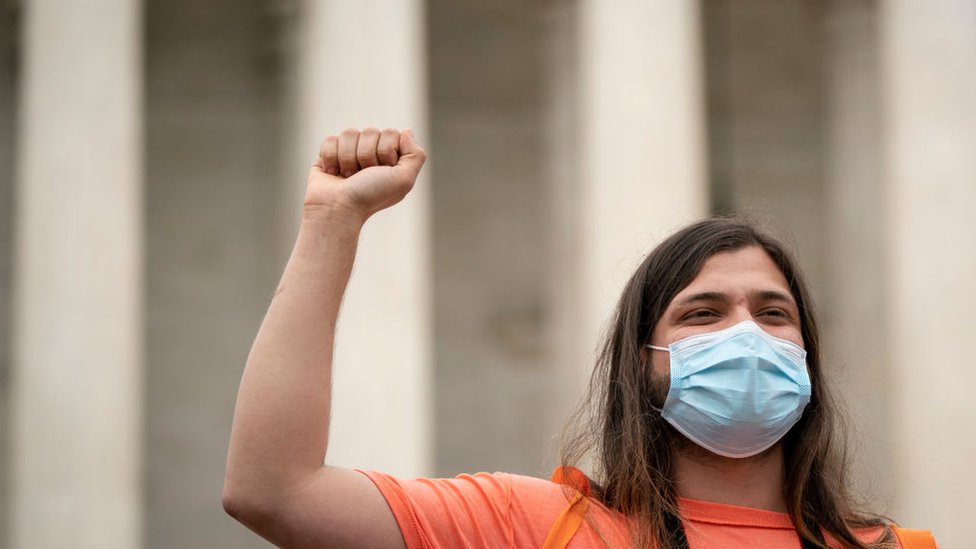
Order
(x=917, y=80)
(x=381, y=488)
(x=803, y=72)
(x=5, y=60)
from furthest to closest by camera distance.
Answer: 1. (x=803, y=72)
2. (x=5, y=60)
3. (x=917, y=80)
4. (x=381, y=488)

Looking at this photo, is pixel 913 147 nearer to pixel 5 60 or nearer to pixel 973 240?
pixel 973 240

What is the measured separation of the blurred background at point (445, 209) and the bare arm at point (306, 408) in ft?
42.8

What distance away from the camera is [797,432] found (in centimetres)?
774

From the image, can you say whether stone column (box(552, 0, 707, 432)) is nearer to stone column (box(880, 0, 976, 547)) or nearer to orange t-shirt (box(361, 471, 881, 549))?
stone column (box(880, 0, 976, 547))

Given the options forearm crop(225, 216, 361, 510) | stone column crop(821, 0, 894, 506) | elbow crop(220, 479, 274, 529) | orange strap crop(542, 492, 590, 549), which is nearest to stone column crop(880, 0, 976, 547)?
stone column crop(821, 0, 894, 506)

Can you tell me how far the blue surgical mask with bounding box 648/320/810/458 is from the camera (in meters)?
7.21

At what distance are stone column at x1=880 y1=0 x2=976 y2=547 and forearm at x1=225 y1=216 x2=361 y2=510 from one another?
23569mm

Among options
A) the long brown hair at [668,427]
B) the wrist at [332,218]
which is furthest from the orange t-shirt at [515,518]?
the wrist at [332,218]

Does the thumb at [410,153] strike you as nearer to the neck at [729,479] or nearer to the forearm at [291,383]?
the forearm at [291,383]

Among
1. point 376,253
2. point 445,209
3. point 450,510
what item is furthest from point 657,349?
point 445,209

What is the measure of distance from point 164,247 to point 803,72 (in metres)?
15.3

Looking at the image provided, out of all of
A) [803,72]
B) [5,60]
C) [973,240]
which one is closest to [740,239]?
[973,240]

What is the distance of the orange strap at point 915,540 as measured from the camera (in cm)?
713

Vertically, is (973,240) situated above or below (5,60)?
below
